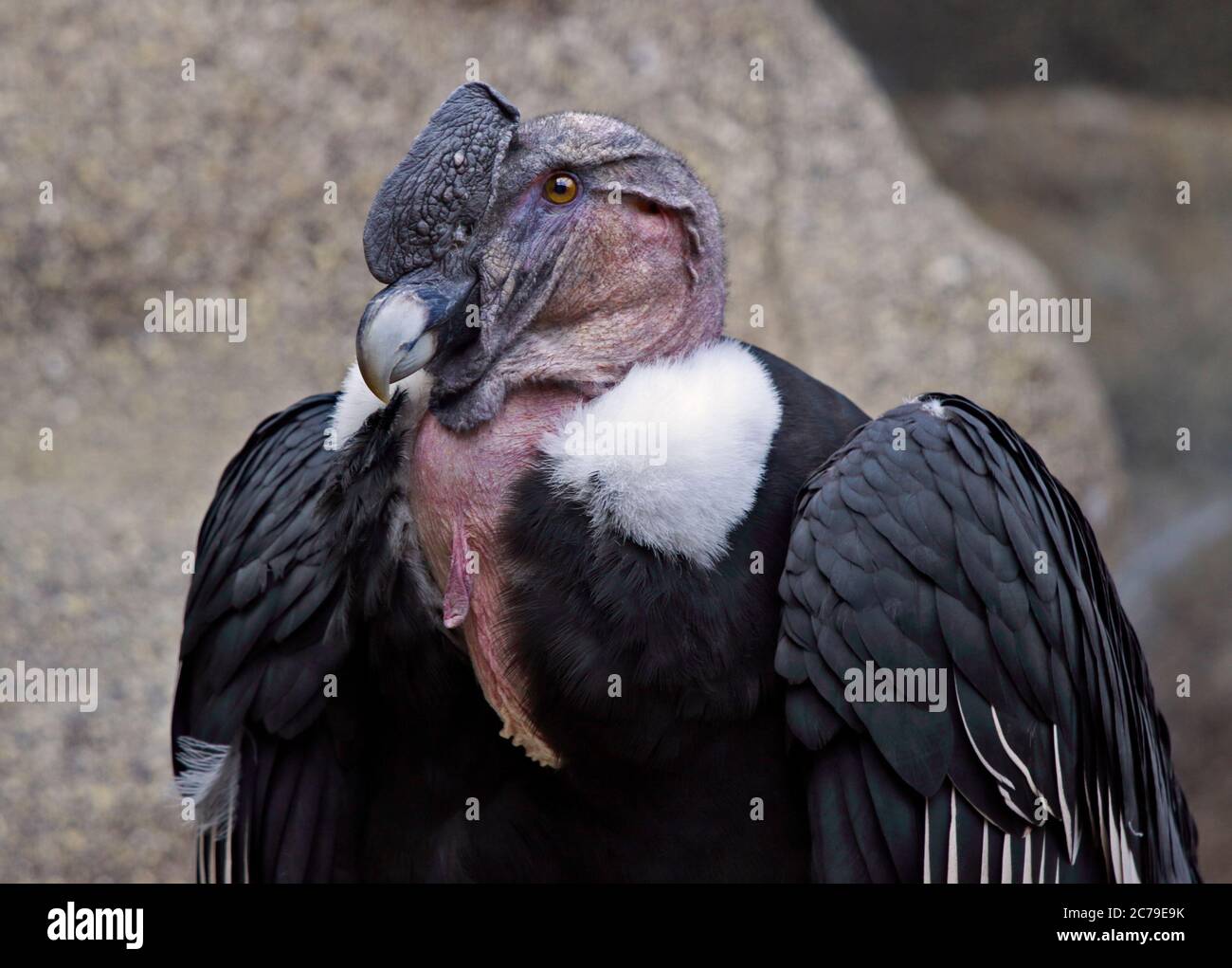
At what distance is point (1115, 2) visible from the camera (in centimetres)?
891

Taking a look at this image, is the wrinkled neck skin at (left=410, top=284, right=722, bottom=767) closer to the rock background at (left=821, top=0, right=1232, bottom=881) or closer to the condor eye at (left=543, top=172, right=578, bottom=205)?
the condor eye at (left=543, top=172, right=578, bottom=205)

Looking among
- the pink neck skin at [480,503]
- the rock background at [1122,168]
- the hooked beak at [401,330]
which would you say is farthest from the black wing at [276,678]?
the rock background at [1122,168]

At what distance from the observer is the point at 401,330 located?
2.88 m

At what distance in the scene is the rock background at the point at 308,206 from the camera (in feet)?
21.8

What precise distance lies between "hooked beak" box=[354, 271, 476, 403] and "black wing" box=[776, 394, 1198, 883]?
873mm

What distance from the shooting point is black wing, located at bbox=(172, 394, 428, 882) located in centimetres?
346

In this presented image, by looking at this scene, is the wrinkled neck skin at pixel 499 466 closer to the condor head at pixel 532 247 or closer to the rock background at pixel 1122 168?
the condor head at pixel 532 247

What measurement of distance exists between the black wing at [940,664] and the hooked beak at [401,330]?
2.86 feet

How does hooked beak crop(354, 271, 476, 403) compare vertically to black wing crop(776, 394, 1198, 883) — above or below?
above

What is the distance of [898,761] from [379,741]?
49.9 inches

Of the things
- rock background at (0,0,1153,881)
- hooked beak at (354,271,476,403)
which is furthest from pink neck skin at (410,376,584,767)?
rock background at (0,0,1153,881)

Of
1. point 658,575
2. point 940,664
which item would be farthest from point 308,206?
point 940,664
